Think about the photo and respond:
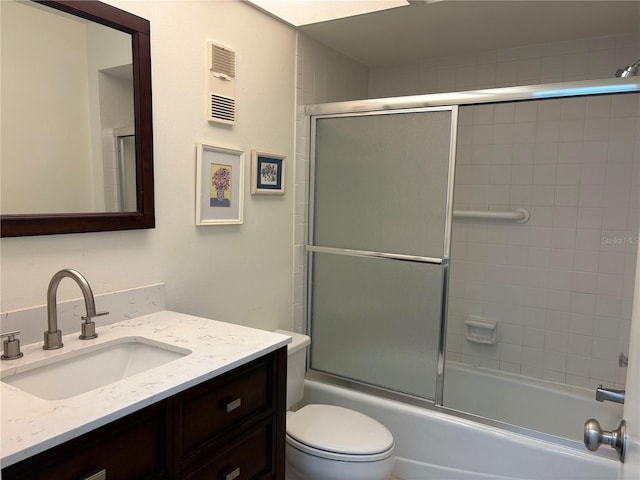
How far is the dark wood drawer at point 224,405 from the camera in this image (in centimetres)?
118

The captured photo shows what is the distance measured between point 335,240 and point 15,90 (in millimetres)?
1610

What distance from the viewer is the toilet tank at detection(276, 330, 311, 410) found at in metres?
2.14

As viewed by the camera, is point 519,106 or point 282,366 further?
point 519,106

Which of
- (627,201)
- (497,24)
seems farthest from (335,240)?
(627,201)

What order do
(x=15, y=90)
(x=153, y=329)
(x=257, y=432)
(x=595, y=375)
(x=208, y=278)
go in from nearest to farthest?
(x=15, y=90) < (x=257, y=432) < (x=153, y=329) < (x=208, y=278) < (x=595, y=375)

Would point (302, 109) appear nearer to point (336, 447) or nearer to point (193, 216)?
point (193, 216)

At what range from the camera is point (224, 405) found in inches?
51.0

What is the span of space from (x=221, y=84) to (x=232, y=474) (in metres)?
1.52

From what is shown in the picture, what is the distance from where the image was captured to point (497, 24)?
2.31 metres

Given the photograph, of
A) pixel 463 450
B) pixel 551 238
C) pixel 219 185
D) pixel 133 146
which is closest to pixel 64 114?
pixel 133 146

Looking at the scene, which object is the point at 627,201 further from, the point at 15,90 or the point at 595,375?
the point at 15,90

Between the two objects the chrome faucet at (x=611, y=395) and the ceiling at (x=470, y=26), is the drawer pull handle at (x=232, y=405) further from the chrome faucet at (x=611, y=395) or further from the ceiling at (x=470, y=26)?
the ceiling at (x=470, y=26)

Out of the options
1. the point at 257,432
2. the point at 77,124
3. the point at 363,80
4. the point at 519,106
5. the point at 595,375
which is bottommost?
the point at 595,375

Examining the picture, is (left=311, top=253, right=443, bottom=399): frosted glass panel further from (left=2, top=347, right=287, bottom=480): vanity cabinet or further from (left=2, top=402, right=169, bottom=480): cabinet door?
(left=2, top=402, right=169, bottom=480): cabinet door
